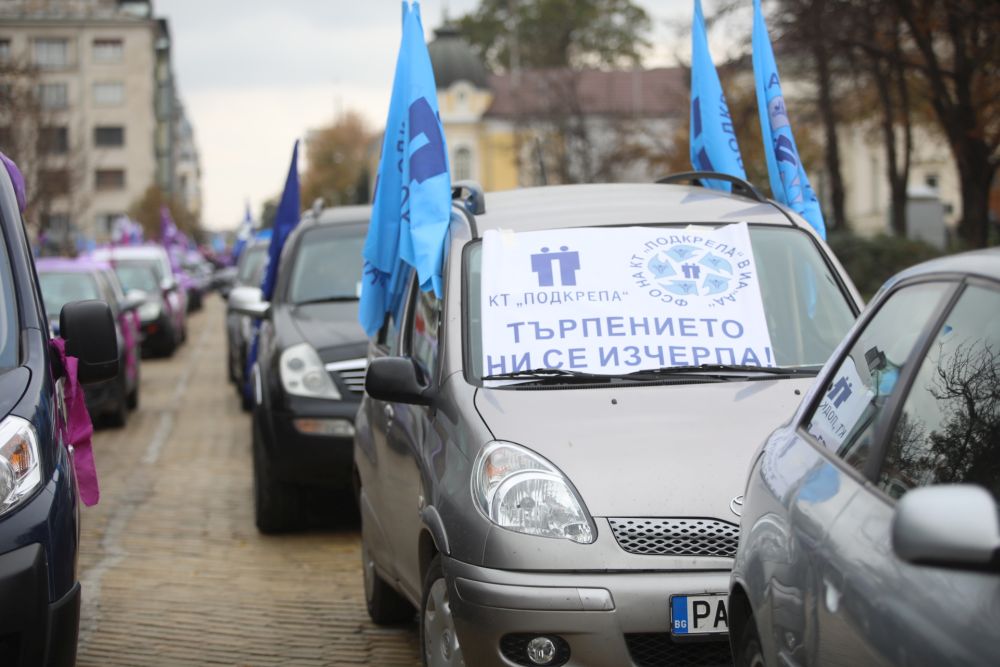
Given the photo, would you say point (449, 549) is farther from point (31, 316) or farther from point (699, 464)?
point (31, 316)

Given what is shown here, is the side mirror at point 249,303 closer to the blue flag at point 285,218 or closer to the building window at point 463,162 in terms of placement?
the blue flag at point 285,218

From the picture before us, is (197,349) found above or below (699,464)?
below

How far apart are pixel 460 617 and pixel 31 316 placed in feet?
5.85

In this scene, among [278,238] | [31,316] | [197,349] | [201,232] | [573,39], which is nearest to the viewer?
[31,316]

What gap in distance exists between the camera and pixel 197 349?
30344 mm

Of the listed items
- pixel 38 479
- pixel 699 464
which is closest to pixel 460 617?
pixel 699 464

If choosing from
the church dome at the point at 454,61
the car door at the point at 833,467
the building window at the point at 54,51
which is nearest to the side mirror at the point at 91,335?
the car door at the point at 833,467

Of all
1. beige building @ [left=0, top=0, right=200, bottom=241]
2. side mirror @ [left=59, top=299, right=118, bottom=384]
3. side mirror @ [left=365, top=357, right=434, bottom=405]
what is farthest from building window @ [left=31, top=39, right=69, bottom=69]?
side mirror @ [left=365, top=357, right=434, bottom=405]

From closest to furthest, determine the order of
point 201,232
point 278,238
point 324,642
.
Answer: point 324,642
point 278,238
point 201,232

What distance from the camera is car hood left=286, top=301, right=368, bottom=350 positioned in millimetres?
9828

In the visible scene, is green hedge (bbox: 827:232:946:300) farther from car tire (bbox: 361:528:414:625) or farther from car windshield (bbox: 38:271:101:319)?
car tire (bbox: 361:528:414:625)

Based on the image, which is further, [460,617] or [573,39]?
[573,39]

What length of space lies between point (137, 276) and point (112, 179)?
92.6 meters

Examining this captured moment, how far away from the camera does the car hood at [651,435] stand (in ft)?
15.7
